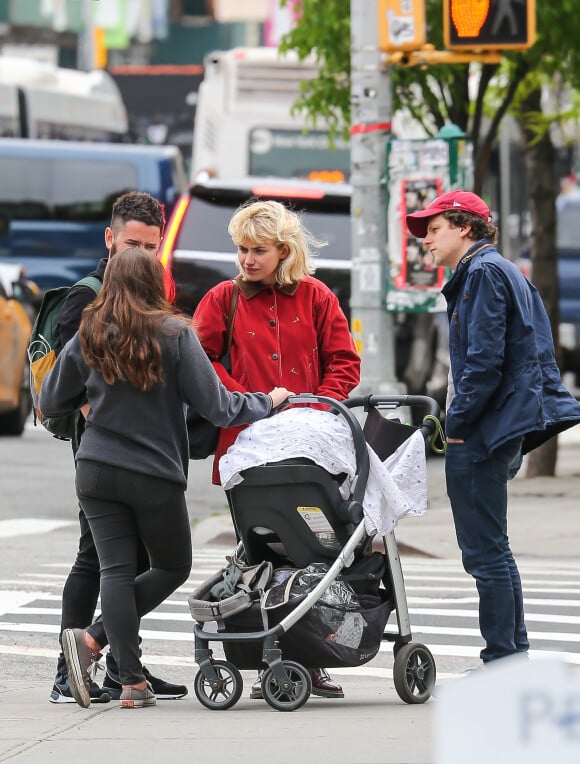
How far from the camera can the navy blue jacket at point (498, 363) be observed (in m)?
6.16

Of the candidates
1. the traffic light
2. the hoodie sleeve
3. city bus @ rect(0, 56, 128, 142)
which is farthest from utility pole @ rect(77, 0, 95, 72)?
the hoodie sleeve

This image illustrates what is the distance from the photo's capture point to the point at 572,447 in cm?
2044

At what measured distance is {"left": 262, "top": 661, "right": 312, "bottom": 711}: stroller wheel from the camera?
19.8 feet

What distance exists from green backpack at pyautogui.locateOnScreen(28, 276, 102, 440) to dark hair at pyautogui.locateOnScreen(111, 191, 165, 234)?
244 millimetres

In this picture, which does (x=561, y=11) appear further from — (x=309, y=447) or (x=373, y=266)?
(x=309, y=447)

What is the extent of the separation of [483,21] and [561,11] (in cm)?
305

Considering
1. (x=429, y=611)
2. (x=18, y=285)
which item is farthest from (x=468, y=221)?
(x=18, y=285)

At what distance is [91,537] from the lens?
249 inches

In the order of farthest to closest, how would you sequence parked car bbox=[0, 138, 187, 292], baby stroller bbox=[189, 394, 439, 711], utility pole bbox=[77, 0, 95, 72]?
utility pole bbox=[77, 0, 95, 72], parked car bbox=[0, 138, 187, 292], baby stroller bbox=[189, 394, 439, 711]

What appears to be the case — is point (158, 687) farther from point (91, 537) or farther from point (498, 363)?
point (498, 363)

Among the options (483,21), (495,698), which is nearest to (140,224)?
(495,698)

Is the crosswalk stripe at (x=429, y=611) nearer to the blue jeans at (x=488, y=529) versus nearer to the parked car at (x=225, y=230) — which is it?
the blue jeans at (x=488, y=529)

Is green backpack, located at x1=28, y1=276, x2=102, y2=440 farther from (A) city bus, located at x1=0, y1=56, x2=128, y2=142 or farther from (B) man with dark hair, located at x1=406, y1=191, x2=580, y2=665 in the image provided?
(A) city bus, located at x1=0, y1=56, x2=128, y2=142

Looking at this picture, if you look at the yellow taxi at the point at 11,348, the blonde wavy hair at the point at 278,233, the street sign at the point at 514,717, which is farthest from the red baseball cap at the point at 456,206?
the yellow taxi at the point at 11,348
